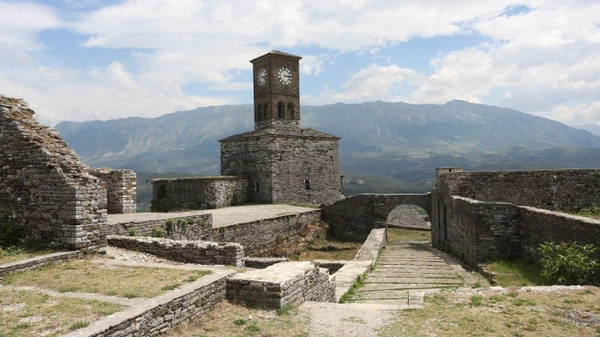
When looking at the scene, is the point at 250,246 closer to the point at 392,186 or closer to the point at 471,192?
the point at 471,192

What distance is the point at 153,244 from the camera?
10.7m

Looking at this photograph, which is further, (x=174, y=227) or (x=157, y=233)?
(x=174, y=227)

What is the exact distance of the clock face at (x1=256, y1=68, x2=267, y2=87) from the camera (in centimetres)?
3625

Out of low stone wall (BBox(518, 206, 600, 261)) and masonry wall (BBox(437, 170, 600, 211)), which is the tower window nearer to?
masonry wall (BBox(437, 170, 600, 211))

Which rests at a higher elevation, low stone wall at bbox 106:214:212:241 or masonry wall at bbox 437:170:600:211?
masonry wall at bbox 437:170:600:211

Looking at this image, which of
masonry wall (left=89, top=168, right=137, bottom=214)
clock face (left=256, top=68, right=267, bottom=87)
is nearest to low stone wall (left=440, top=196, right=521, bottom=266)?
masonry wall (left=89, top=168, right=137, bottom=214)

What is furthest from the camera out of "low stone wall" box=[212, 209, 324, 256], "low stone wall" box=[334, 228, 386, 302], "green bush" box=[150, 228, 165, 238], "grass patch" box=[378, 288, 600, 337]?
→ "low stone wall" box=[212, 209, 324, 256]

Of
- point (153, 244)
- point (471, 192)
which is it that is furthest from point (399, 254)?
point (153, 244)

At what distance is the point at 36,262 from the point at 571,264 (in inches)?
409

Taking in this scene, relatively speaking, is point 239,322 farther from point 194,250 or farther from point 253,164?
point 253,164

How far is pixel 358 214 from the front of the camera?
26781mm

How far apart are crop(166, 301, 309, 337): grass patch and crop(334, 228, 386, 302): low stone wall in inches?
125

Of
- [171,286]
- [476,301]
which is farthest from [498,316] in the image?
[171,286]

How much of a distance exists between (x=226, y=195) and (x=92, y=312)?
23.7 m
